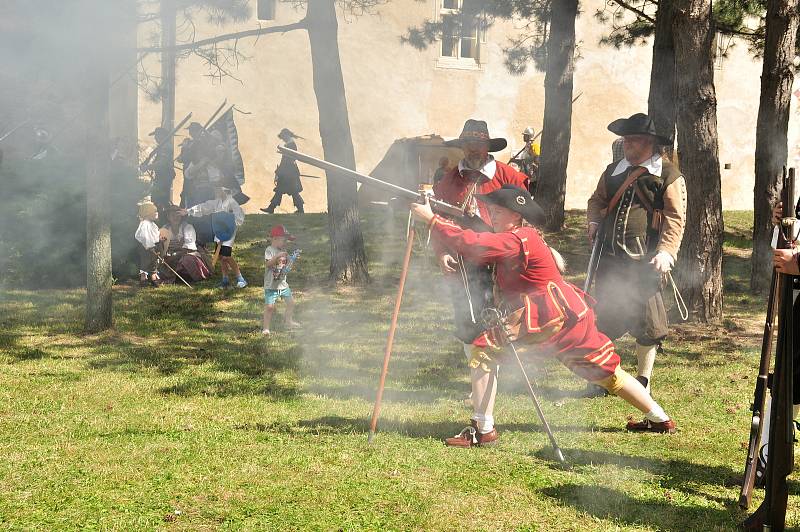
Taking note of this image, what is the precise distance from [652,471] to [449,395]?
2261 mm

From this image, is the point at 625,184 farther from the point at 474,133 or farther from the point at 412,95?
the point at 412,95

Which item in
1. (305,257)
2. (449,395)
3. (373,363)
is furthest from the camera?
(305,257)

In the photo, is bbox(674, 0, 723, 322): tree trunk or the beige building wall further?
the beige building wall

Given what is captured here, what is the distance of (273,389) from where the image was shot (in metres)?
7.57

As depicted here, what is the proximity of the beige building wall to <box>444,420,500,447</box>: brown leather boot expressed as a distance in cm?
1560

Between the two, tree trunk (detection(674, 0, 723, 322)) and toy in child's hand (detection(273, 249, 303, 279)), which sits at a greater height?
tree trunk (detection(674, 0, 723, 322))

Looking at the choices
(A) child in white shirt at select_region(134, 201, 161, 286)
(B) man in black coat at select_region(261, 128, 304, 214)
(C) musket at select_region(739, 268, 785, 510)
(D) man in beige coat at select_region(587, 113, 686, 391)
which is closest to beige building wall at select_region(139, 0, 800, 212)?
(B) man in black coat at select_region(261, 128, 304, 214)

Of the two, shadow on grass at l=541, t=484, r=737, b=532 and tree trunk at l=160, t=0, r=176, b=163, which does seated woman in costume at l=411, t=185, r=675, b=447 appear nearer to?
shadow on grass at l=541, t=484, r=737, b=532

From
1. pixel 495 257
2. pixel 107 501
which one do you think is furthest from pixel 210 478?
pixel 495 257

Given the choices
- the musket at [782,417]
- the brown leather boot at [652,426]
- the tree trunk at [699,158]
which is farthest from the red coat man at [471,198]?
the tree trunk at [699,158]

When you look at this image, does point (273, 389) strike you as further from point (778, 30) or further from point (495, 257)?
point (778, 30)

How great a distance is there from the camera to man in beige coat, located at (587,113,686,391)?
21.3 ft

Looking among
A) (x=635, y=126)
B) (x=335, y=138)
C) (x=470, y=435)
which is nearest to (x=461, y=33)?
(x=335, y=138)

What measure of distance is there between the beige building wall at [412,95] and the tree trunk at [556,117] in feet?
21.7
